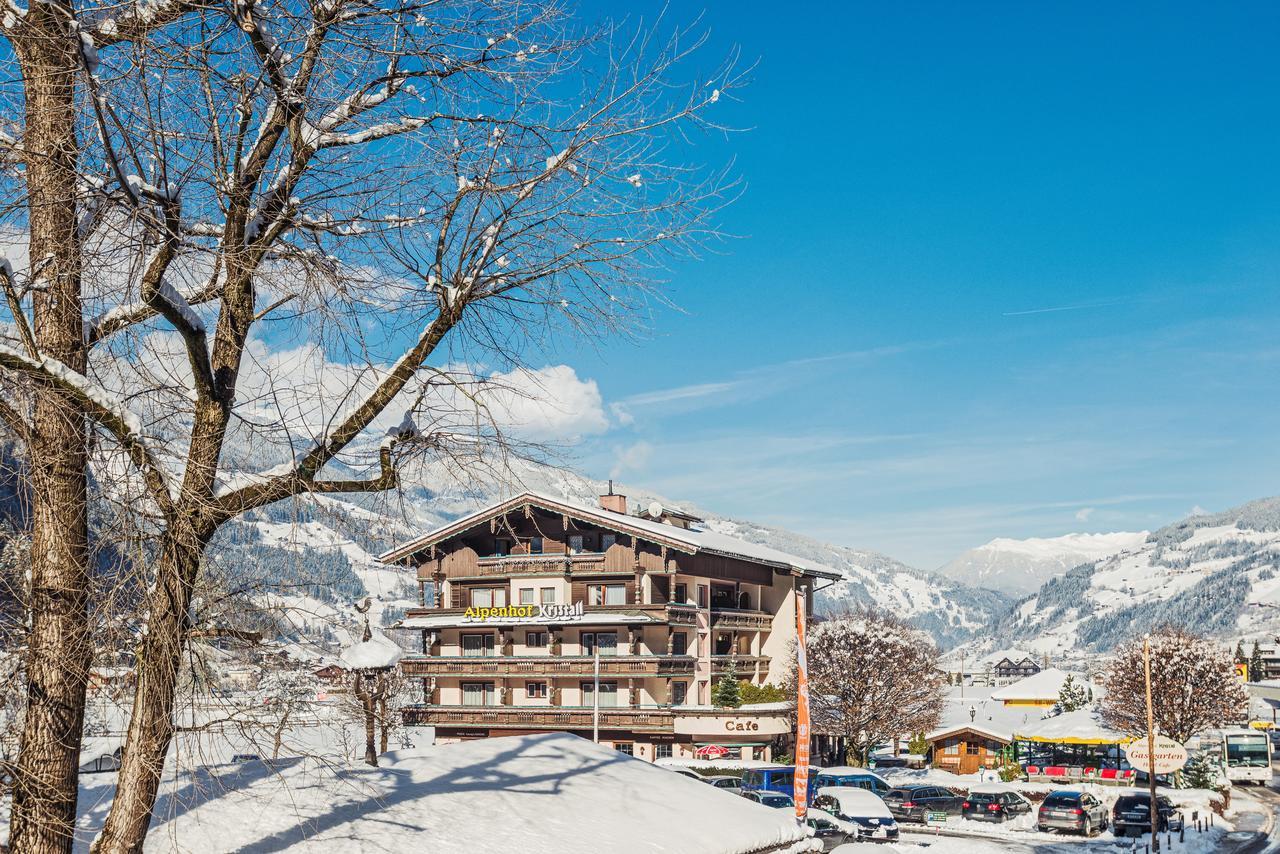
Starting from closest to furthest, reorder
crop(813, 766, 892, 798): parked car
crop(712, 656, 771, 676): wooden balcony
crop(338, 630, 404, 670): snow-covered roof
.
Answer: crop(338, 630, 404, 670): snow-covered roof
crop(813, 766, 892, 798): parked car
crop(712, 656, 771, 676): wooden balcony

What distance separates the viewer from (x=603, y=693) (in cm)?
5759

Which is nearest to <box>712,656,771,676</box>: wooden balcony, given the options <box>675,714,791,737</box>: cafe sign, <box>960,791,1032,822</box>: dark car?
<box>675,714,791,737</box>: cafe sign

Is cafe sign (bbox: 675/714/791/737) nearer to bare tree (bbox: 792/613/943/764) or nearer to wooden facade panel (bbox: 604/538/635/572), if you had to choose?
wooden facade panel (bbox: 604/538/635/572)

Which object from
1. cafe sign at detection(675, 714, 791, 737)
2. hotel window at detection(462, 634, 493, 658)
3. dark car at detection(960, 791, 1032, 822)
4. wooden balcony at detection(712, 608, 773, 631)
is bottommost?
dark car at detection(960, 791, 1032, 822)

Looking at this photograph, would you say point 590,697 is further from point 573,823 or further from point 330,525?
point 330,525

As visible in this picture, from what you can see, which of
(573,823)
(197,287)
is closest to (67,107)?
(197,287)

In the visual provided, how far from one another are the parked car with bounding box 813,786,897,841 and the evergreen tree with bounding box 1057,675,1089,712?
6566cm

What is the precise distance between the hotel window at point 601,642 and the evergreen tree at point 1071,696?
56464 mm

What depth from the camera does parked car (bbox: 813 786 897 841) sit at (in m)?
38.1

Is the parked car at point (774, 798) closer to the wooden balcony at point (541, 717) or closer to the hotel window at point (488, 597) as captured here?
the wooden balcony at point (541, 717)

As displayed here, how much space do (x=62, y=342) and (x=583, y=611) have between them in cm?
5054

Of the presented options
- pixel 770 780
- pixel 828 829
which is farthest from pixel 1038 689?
pixel 828 829

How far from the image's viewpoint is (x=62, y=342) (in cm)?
827

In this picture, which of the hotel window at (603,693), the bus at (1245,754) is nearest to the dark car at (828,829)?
the hotel window at (603,693)
